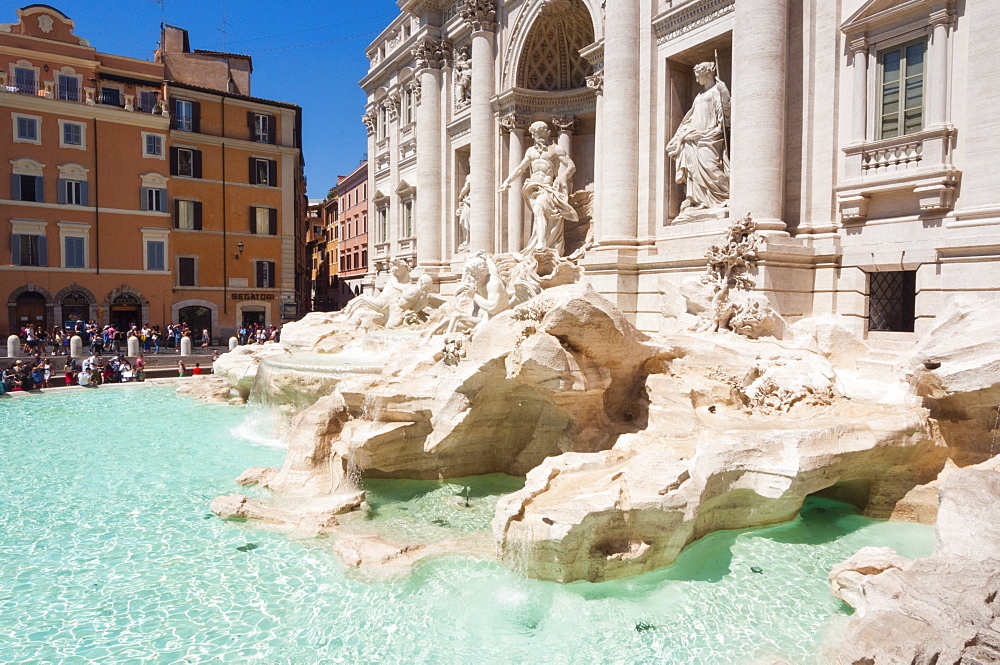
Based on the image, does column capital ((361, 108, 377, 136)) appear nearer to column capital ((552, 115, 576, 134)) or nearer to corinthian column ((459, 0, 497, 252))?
corinthian column ((459, 0, 497, 252))

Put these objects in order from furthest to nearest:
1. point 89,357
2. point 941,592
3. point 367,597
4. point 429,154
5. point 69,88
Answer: point 69,88 < point 429,154 < point 89,357 < point 367,597 < point 941,592

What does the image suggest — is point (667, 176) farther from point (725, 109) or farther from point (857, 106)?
point (857, 106)

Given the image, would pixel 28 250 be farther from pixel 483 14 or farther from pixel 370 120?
pixel 483 14

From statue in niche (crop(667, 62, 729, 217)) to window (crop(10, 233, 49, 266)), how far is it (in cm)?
2391

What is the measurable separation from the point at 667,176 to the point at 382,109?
16103mm

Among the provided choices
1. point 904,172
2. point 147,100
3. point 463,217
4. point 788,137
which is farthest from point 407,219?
point 904,172

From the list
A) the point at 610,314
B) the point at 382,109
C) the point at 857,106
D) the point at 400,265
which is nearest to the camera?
the point at 610,314

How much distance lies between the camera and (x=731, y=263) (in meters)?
9.91

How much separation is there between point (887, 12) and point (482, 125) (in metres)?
10.4

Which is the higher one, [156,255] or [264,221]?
[264,221]

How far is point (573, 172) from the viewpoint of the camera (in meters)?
15.7

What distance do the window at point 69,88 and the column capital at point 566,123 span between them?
65.5 ft

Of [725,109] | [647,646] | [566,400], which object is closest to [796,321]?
[725,109]

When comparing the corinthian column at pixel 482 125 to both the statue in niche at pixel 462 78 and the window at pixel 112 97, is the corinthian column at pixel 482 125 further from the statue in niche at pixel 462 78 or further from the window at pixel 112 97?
the window at pixel 112 97
